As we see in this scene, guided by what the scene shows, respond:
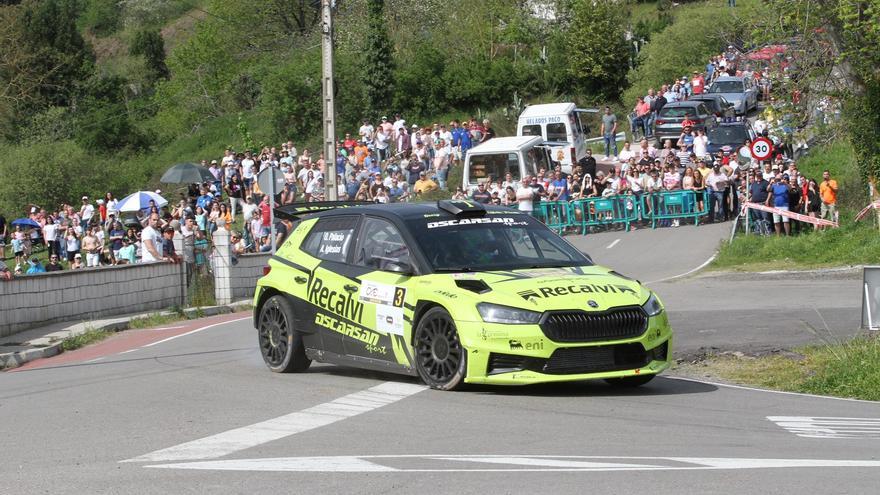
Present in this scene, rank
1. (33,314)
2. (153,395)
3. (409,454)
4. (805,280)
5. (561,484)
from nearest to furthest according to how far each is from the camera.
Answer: (561,484) → (409,454) → (153,395) → (33,314) → (805,280)

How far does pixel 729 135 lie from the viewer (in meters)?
40.5

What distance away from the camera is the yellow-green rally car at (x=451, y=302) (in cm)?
1045

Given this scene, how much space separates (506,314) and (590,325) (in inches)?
27.3

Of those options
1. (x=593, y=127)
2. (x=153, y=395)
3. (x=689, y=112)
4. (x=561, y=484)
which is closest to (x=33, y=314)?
(x=153, y=395)

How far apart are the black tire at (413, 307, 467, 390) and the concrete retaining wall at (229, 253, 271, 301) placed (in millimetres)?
16698

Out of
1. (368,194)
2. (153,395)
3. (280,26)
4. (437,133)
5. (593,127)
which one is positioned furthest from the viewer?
(280,26)

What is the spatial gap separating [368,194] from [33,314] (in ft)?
53.4

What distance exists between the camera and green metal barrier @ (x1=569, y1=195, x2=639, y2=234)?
111ft

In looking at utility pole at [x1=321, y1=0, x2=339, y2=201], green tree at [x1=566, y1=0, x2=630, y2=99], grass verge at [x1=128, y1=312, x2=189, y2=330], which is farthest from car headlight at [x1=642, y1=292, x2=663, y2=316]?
green tree at [x1=566, y1=0, x2=630, y2=99]

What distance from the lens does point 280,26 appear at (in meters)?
90.3

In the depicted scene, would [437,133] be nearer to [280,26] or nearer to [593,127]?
[593,127]

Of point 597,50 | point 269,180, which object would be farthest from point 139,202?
point 597,50

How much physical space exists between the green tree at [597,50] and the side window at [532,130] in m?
19.7

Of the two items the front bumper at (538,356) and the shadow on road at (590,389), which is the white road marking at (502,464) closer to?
the front bumper at (538,356)
